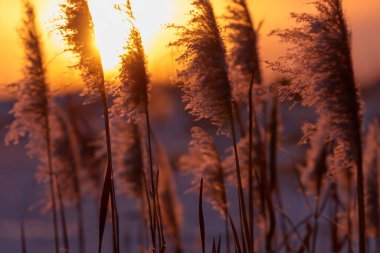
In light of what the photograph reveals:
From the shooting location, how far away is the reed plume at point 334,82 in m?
3.08

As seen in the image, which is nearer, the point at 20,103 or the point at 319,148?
the point at 20,103

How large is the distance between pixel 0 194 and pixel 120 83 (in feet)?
44.2

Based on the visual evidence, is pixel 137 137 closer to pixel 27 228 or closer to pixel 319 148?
pixel 319 148

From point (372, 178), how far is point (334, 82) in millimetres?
2024

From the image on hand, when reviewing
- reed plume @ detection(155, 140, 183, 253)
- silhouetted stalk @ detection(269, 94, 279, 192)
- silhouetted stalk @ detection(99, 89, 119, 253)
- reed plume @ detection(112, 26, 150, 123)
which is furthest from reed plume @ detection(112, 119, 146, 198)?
silhouetted stalk @ detection(99, 89, 119, 253)

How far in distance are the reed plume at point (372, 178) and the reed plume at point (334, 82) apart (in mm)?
1741

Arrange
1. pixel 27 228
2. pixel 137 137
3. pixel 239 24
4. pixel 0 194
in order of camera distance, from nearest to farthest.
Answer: pixel 239 24 → pixel 137 137 → pixel 27 228 → pixel 0 194

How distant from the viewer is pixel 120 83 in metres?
3.33

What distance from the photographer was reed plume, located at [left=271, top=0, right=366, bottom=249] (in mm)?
3076

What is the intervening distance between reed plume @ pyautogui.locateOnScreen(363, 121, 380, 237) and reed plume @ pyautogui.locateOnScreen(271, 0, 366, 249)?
1.74 meters

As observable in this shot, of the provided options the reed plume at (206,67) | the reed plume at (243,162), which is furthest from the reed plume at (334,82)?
the reed plume at (243,162)

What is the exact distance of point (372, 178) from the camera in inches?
195

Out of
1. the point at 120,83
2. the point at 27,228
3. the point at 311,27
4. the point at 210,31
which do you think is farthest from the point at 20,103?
the point at 27,228

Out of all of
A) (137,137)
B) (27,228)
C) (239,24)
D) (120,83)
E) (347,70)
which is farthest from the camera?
(27,228)
